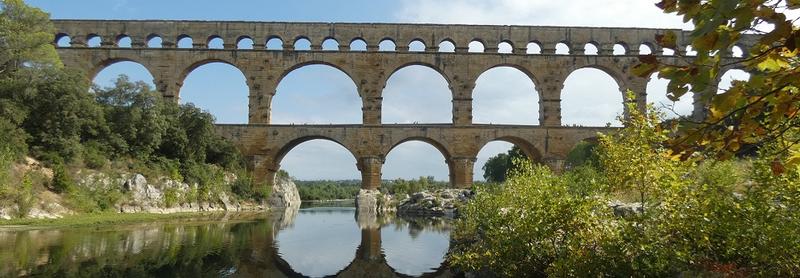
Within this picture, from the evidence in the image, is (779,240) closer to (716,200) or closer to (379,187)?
(716,200)

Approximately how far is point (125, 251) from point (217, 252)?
5.84 feet

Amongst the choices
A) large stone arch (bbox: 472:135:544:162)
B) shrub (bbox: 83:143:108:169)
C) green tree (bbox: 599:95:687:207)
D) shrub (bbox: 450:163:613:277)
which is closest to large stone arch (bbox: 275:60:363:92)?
large stone arch (bbox: 472:135:544:162)

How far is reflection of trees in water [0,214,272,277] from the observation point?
30.7ft

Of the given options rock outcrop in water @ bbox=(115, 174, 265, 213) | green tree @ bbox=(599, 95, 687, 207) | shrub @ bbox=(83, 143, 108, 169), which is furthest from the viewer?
rock outcrop in water @ bbox=(115, 174, 265, 213)

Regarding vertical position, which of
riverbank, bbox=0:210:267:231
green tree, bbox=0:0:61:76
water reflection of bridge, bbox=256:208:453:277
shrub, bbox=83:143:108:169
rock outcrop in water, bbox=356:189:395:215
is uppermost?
green tree, bbox=0:0:61:76

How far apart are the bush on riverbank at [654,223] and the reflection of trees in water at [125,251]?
538 cm

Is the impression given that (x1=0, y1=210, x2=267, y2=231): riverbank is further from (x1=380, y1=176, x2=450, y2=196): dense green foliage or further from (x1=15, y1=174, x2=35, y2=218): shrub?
(x1=380, y1=176, x2=450, y2=196): dense green foliage

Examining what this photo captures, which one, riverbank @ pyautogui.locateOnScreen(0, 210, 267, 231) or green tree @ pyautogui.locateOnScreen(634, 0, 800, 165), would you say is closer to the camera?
green tree @ pyautogui.locateOnScreen(634, 0, 800, 165)

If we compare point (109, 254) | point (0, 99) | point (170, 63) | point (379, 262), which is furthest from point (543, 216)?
point (170, 63)

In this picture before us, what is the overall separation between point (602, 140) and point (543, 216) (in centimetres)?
136

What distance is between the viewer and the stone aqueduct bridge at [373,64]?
29391mm

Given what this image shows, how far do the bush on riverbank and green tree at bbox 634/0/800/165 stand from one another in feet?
5.42

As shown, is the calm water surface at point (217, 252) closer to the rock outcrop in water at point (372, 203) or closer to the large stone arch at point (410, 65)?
the rock outcrop in water at point (372, 203)

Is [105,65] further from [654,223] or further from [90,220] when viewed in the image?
[654,223]
